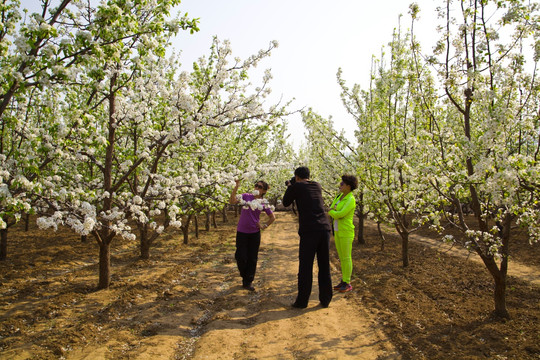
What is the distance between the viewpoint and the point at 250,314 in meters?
5.91

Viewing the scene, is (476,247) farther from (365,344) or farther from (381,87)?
(381,87)

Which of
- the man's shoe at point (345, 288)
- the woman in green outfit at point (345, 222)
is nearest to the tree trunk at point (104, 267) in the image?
the woman in green outfit at point (345, 222)

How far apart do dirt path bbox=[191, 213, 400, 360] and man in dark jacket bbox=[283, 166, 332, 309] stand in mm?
339

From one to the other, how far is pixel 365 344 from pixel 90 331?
394cm

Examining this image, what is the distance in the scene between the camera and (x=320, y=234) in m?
6.06

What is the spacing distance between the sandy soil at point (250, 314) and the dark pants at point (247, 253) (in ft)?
1.33

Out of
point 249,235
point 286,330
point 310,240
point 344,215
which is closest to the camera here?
point 286,330

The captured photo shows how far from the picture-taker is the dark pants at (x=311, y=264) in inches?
237

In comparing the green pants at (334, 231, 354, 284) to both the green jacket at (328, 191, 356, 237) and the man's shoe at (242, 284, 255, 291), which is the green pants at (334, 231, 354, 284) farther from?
the man's shoe at (242, 284, 255, 291)

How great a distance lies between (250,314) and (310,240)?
163 centimetres

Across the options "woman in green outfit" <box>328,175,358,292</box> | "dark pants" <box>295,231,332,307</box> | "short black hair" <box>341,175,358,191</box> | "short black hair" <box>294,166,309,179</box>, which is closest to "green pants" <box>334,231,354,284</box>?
"woman in green outfit" <box>328,175,358,292</box>

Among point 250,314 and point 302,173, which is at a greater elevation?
point 302,173

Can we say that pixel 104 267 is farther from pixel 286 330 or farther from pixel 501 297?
pixel 501 297

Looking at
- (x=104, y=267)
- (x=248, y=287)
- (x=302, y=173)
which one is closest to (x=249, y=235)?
(x=248, y=287)
